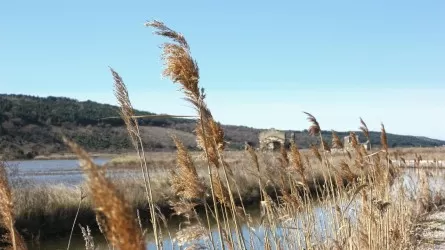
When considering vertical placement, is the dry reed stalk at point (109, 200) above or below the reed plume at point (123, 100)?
below

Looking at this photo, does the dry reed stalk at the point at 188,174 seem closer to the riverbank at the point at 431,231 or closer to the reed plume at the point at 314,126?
the reed plume at the point at 314,126

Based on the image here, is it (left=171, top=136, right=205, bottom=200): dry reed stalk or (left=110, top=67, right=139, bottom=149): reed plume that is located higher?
(left=110, top=67, right=139, bottom=149): reed plume

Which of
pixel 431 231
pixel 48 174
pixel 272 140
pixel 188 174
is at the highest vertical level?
pixel 272 140

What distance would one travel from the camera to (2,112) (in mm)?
82375

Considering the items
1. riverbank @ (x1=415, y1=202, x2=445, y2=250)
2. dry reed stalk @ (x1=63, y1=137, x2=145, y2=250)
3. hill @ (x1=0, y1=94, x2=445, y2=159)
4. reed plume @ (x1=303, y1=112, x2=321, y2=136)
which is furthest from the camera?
hill @ (x1=0, y1=94, x2=445, y2=159)

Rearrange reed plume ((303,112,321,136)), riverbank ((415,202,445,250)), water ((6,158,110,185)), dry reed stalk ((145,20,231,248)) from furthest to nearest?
water ((6,158,110,185))
riverbank ((415,202,445,250))
reed plume ((303,112,321,136))
dry reed stalk ((145,20,231,248))

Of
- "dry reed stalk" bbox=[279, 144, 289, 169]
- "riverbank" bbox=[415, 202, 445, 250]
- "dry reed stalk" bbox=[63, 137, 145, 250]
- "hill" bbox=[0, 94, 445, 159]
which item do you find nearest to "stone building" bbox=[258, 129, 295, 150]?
"dry reed stalk" bbox=[279, 144, 289, 169]

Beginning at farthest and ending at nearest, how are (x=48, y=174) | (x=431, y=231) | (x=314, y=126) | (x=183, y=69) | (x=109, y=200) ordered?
(x=48, y=174) → (x=431, y=231) → (x=314, y=126) → (x=183, y=69) → (x=109, y=200)

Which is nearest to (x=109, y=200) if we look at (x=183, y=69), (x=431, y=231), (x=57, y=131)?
(x=183, y=69)

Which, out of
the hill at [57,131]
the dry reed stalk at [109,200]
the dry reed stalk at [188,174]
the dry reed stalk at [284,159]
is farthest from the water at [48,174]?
the hill at [57,131]

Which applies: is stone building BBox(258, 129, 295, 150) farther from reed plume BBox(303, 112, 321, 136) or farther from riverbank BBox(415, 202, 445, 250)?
riverbank BBox(415, 202, 445, 250)

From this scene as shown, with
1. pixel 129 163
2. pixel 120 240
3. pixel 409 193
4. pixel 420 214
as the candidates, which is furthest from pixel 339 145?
pixel 129 163

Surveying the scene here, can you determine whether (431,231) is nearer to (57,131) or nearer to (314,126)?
(314,126)

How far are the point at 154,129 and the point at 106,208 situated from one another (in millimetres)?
91066
